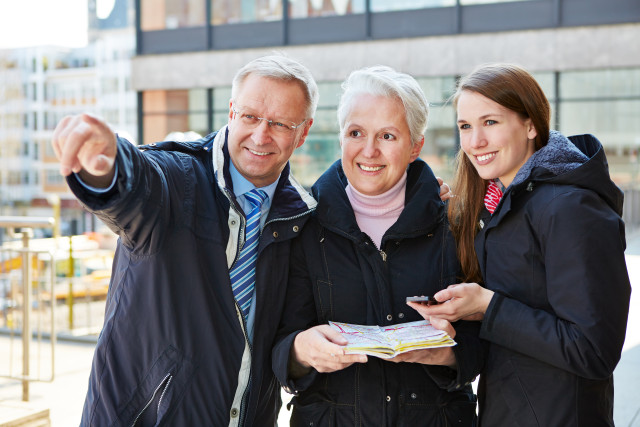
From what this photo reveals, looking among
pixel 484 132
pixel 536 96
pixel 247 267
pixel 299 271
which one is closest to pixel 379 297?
pixel 299 271

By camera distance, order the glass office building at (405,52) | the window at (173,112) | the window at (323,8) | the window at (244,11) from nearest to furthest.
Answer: the glass office building at (405,52) < the window at (323,8) < the window at (244,11) < the window at (173,112)

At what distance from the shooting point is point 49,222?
5.89 m

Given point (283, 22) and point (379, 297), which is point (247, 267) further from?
point (283, 22)

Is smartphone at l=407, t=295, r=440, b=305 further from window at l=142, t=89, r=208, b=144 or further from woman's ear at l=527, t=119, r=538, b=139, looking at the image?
window at l=142, t=89, r=208, b=144

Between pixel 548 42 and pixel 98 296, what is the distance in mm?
13050

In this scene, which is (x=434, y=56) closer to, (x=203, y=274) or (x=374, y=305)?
(x=374, y=305)

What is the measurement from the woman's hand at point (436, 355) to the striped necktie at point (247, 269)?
56cm

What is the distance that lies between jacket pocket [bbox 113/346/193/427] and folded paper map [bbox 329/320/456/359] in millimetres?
543

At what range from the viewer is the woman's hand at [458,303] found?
2342mm

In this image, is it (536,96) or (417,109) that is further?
(417,109)

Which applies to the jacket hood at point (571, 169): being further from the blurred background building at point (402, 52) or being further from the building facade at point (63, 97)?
the building facade at point (63, 97)

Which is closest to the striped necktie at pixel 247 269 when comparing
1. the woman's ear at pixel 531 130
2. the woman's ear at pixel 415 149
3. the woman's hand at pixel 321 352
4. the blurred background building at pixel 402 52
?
the woman's hand at pixel 321 352

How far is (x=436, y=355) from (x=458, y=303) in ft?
0.67

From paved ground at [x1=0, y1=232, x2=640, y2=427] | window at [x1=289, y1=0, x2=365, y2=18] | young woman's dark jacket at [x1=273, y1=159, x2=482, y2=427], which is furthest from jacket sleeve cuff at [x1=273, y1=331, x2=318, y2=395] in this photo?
window at [x1=289, y1=0, x2=365, y2=18]
